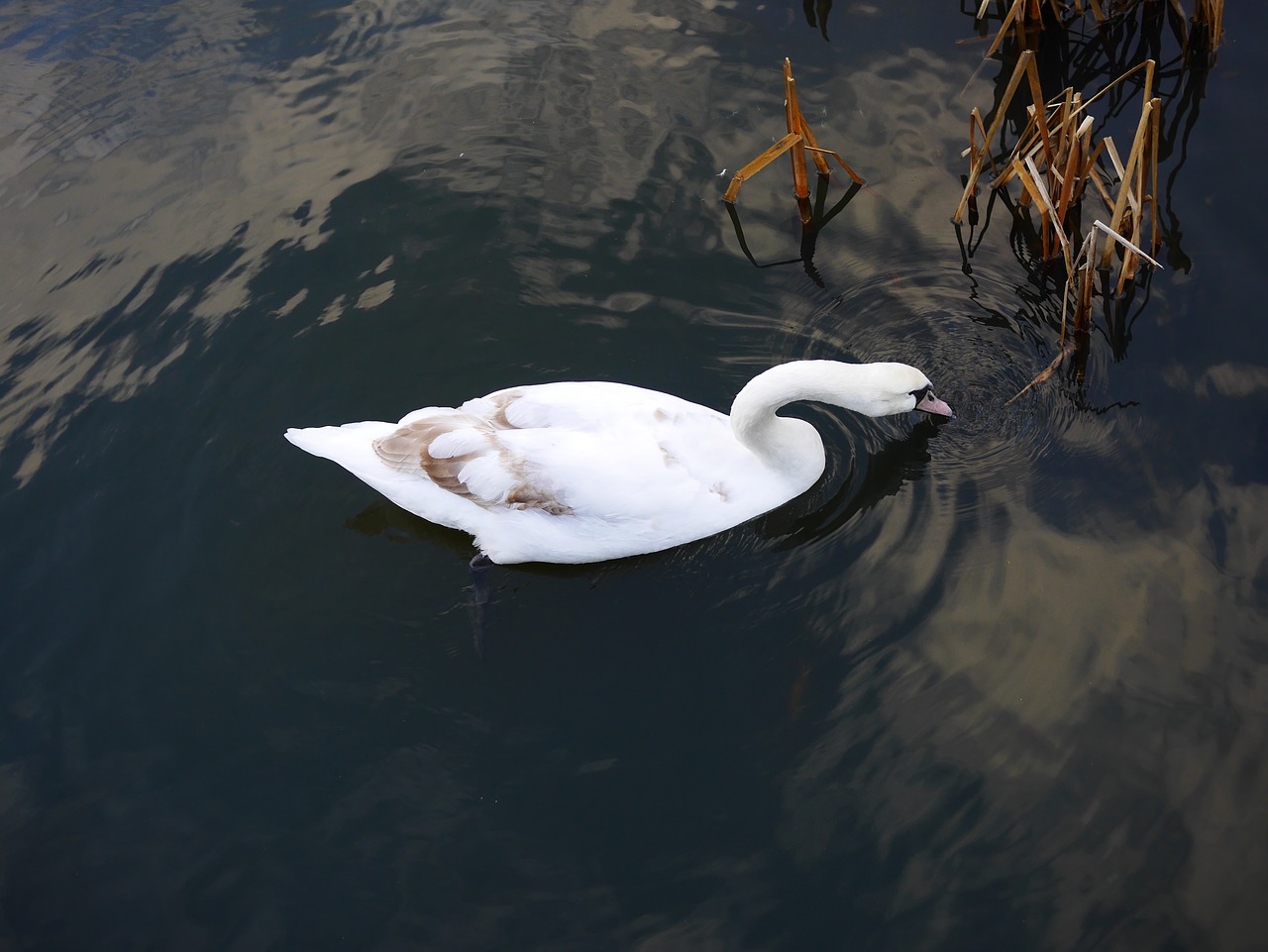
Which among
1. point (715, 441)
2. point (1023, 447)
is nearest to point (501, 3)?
point (715, 441)

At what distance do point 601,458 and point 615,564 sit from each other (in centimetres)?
86

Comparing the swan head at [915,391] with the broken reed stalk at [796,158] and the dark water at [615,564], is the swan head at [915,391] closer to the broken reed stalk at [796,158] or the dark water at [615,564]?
the dark water at [615,564]

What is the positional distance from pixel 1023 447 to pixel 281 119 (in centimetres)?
735

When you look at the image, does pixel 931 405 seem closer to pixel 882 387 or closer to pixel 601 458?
pixel 882 387

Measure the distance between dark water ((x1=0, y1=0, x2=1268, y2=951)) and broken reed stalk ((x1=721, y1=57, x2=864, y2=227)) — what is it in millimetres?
324

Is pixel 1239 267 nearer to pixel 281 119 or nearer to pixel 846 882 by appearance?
pixel 846 882

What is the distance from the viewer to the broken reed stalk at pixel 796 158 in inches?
305

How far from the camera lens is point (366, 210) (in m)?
8.69

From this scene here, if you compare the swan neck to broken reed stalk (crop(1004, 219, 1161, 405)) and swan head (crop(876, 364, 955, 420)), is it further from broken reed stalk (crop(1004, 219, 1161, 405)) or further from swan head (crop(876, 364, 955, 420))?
broken reed stalk (crop(1004, 219, 1161, 405))

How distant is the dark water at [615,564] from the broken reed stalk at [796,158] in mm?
324

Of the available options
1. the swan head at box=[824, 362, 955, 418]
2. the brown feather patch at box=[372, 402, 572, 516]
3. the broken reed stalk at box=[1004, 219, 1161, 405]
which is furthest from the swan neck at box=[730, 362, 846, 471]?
the broken reed stalk at box=[1004, 219, 1161, 405]

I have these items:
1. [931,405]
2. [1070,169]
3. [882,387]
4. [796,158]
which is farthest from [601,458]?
[1070,169]

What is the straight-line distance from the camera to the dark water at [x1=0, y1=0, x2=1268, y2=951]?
5406mm

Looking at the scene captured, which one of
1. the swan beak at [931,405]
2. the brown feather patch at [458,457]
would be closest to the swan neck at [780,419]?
the swan beak at [931,405]
